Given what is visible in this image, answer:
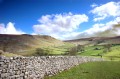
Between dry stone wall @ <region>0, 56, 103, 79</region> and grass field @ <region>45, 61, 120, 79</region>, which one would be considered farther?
grass field @ <region>45, 61, 120, 79</region>

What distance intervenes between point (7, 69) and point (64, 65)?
16.1 metres

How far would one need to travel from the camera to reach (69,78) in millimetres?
22297

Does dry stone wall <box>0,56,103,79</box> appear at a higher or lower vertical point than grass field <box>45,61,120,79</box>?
higher

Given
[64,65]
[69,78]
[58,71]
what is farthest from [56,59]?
[69,78]

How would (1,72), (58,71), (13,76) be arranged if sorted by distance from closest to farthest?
(1,72) < (13,76) < (58,71)

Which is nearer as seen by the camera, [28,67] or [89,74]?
[28,67]

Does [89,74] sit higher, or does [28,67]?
[28,67]

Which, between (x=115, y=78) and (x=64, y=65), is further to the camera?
(x=64, y=65)

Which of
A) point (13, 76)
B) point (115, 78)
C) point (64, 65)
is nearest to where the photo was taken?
point (13, 76)

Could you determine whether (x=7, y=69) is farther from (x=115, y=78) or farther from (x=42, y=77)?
(x=115, y=78)

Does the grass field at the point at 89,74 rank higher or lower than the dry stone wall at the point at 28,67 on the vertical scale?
lower

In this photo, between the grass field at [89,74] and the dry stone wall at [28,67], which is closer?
the dry stone wall at [28,67]

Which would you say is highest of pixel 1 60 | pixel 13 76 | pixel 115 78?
pixel 1 60

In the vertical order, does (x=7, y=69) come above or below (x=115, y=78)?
above
